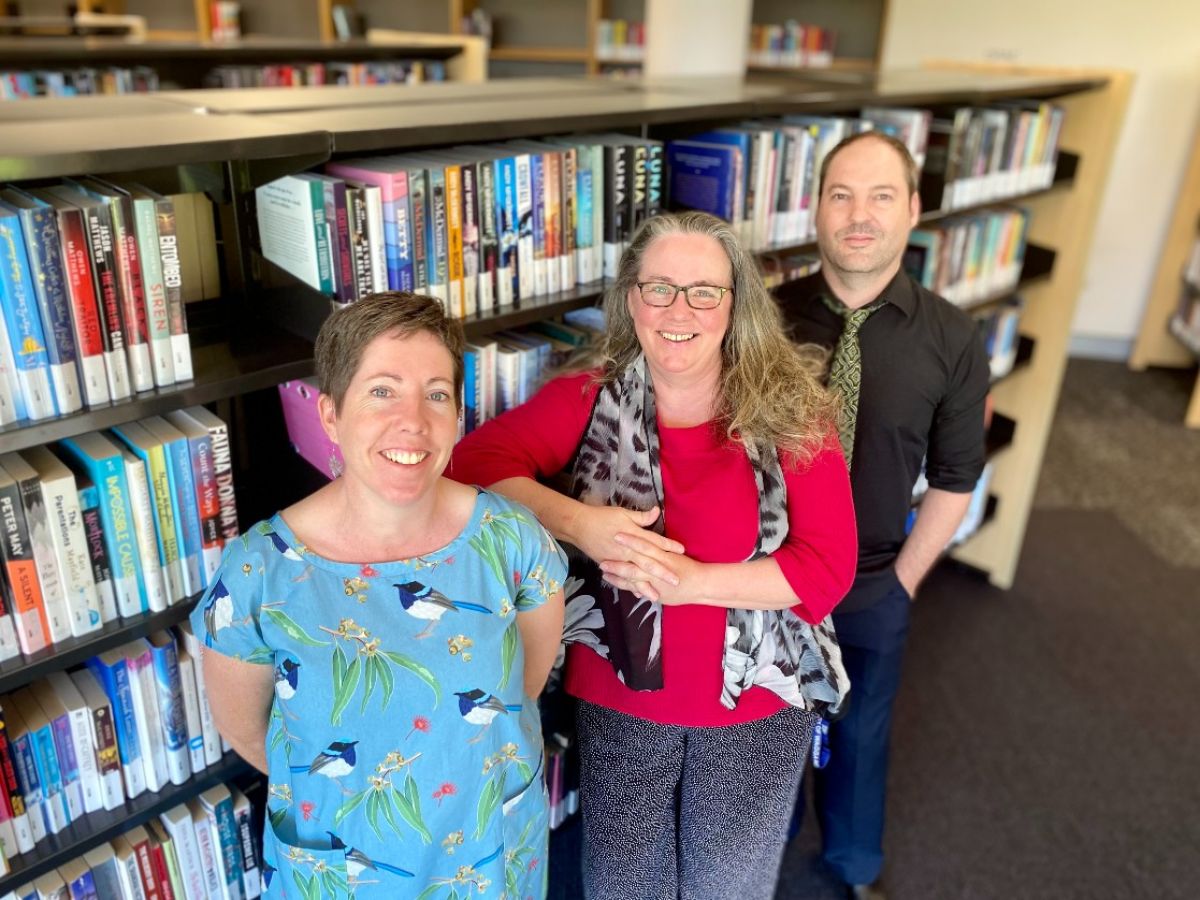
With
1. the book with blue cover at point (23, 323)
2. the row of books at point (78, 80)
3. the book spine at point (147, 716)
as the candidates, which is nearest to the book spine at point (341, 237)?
the book with blue cover at point (23, 323)

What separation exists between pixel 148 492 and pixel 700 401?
2.74 feet

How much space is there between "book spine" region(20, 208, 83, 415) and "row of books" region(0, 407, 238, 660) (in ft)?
0.41

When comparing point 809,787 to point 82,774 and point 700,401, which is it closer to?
point 700,401

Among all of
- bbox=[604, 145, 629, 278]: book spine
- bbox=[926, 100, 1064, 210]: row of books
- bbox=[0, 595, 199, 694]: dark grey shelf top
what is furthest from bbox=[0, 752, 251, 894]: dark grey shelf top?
bbox=[926, 100, 1064, 210]: row of books

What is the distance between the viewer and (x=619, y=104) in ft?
6.27

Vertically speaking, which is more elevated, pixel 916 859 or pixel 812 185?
pixel 812 185

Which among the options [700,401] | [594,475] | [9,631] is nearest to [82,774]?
[9,631]

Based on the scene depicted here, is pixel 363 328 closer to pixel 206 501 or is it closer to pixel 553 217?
pixel 206 501

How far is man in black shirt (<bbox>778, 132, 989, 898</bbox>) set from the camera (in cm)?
179

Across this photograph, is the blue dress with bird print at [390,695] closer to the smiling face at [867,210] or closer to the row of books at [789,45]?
the smiling face at [867,210]

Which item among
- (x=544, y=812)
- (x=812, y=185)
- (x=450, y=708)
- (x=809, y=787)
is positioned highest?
(x=812, y=185)

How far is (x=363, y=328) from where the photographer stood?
117 cm

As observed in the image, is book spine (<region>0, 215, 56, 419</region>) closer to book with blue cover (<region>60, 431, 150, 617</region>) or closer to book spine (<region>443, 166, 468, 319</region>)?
book with blue cover (<region>60, 431, 150, 617</region>)

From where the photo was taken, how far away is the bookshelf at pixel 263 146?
1.25 m
